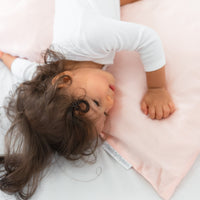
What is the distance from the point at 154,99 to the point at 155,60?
13 cm

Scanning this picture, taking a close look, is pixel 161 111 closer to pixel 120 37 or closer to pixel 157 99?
pixel 157 99

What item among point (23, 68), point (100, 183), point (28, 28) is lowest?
point (100, 183)

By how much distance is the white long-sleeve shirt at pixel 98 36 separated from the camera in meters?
0.74

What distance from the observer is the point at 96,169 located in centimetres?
81

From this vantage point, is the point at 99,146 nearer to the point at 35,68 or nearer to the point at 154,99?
the point at 154,99

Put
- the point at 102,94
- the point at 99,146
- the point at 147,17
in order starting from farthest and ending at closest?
the point at 147,17 → the point at 99,146 → the point at 102,94

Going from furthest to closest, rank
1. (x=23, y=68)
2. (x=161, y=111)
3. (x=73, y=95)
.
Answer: (x=23, y=68) < (x=161, y=111) < (x=73, y=95)

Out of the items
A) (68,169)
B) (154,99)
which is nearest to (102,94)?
(154,99)

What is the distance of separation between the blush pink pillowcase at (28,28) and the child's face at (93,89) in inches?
11.7

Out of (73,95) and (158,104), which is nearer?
(73,95)

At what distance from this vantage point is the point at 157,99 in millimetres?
785

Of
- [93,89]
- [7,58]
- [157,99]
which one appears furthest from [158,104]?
[7,58]

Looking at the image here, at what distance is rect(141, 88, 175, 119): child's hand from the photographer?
77 cm

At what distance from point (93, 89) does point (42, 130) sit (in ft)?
0.64
